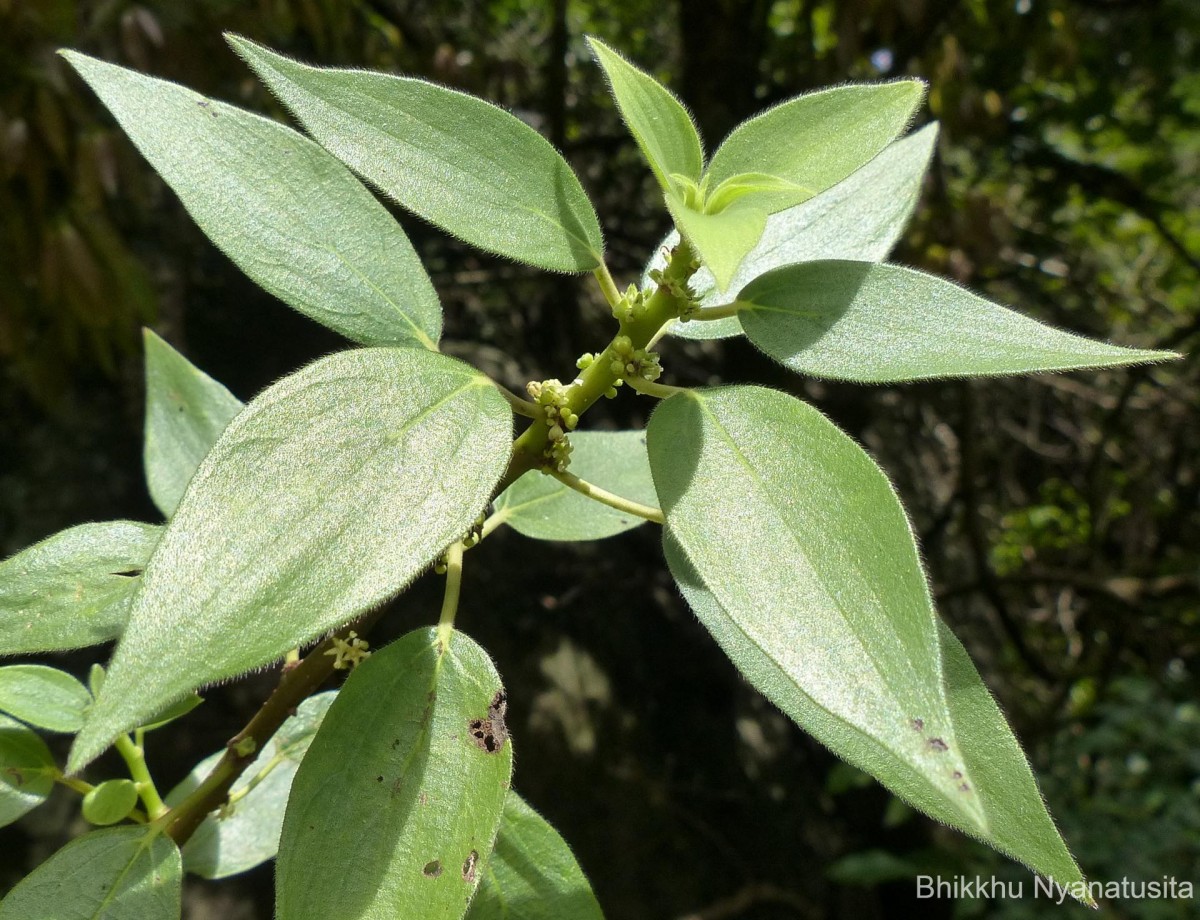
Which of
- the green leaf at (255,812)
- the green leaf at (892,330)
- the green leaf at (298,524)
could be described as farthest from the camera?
the green leaf at (255,812)

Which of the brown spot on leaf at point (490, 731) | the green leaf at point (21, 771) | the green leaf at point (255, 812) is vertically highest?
the brown spot on leaf at point (490, 731)

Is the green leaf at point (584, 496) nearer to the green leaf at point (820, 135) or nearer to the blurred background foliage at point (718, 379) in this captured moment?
the green leaf at point (820, 135)

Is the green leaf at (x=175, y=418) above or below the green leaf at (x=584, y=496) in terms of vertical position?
above

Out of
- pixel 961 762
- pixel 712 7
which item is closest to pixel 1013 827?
pixel 961 762

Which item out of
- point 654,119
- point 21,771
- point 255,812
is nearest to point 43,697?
point 21,771

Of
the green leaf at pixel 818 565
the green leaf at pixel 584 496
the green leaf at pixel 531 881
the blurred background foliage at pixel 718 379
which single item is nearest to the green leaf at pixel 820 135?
the green leaf at pixel 818 565

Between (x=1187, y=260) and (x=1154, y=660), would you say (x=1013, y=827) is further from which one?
(x=1187, y=260)
